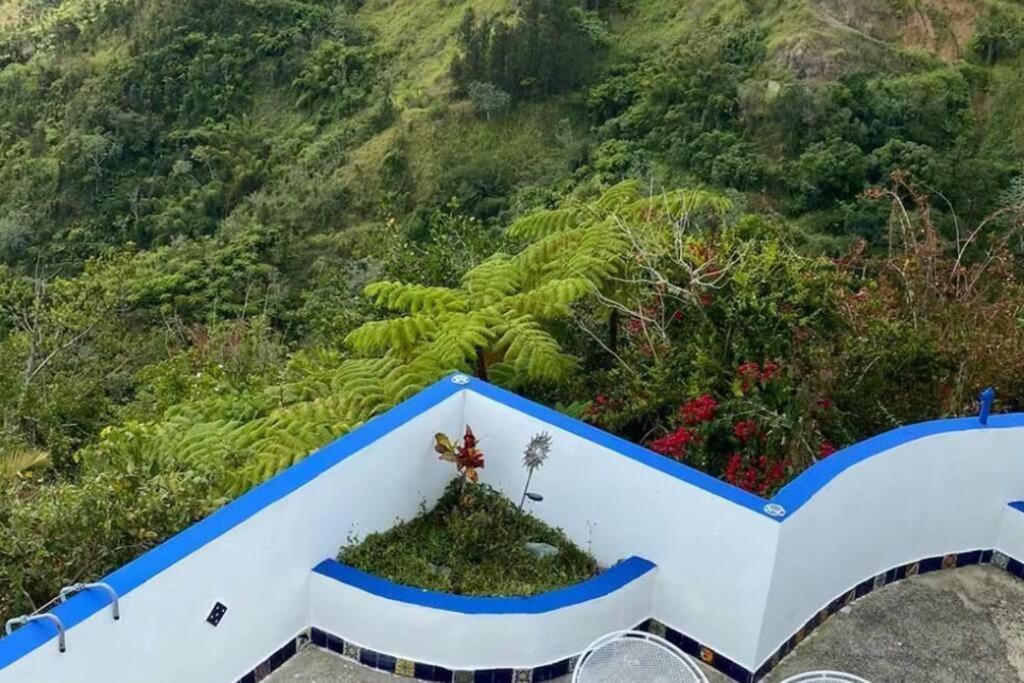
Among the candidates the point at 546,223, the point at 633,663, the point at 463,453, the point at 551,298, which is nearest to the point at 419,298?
the point at 551,298

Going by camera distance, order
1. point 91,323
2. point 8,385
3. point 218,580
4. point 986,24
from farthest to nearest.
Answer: point 986,24, point 91,323, point 8,385, point 218,580

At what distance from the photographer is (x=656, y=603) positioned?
4.45 metres

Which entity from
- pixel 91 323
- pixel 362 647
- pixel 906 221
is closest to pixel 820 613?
pixel 362 647

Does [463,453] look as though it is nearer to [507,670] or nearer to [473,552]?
[473,552]

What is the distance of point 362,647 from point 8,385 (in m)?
8.22

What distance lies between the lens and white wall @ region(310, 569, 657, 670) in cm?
409

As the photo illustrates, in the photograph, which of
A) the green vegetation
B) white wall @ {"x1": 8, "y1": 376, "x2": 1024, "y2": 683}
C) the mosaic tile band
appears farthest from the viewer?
the green vegetation

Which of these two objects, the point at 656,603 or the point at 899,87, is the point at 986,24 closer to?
the point at 899,87

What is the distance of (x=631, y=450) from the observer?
172 inches

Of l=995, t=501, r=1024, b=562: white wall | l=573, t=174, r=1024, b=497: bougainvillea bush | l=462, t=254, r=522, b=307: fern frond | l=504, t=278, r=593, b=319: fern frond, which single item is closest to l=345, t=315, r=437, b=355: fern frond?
l=462, t=254, r=522, b=307: fern frond

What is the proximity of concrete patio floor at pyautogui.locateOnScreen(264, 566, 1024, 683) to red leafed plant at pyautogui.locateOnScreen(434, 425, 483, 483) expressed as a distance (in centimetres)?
99

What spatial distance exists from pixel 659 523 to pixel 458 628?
37.4 inches

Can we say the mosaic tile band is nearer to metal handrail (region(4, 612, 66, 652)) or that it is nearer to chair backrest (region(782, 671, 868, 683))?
chair backrest (region(782, 671, 868, 683))

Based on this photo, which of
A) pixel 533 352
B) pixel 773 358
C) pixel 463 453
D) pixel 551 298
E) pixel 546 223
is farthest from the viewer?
pixel 546 223
